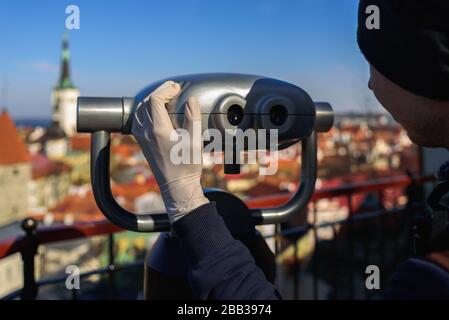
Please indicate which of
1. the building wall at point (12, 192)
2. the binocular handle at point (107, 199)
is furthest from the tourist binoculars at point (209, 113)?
the building wall at point (12, 192)

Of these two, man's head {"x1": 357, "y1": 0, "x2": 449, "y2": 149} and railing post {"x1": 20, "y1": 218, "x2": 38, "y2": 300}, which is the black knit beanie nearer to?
man's head {"x1": 357, "y1": 0, "x2": 449, "y2": 149}

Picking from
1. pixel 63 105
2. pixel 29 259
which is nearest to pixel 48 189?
pixel 63 105

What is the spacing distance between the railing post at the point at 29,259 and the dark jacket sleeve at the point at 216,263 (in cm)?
60

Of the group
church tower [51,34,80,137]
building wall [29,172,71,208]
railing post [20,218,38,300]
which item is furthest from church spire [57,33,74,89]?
railing post [20,218,38,300]

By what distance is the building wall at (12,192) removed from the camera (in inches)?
836

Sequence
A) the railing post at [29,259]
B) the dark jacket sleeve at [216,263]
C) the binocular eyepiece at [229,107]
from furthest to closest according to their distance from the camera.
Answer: the railing post at [29,259] → the binocular eyepiece at [229,107] → the dark jacket sleeve at [216,263]

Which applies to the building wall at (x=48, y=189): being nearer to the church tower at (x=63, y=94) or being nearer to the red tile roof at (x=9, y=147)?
the red tile roof at (x=9, y=147)

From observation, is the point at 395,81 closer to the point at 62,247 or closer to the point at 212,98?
the point at 212,98

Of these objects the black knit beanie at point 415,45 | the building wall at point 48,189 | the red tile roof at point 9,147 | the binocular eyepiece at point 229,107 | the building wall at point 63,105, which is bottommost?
the building wall at point 48,189

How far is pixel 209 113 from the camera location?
0.70 m

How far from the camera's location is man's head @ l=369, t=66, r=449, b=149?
524mm

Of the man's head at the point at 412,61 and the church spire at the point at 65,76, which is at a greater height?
the church spire at the point at 65,76

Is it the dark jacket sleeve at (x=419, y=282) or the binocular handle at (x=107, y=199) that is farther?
the binocular handle at (x=107, y=199)

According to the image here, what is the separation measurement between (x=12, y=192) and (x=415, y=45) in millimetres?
23663
